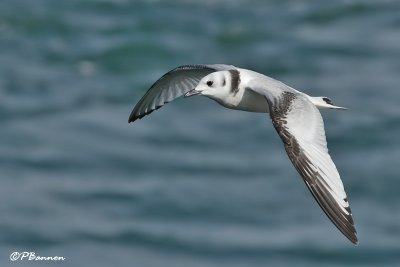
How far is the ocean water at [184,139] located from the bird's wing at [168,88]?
20135 mm

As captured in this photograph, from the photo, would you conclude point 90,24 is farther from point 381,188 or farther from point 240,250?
point 240,250

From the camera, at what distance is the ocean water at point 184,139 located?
4022cm

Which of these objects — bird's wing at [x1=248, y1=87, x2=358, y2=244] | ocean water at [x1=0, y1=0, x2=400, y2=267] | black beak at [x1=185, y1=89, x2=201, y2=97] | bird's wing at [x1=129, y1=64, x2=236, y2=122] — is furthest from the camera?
ocean water at [x1=0, y1=0, x2=400, y2=267]

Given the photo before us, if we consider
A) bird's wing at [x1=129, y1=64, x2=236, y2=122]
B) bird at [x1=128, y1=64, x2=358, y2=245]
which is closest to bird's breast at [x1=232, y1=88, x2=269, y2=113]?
bird at [x1=128, y1=64, x2=358, y2=245]

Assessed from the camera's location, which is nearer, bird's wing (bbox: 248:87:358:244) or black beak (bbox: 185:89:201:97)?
bird's wing (bbox: 248:87:358:244)

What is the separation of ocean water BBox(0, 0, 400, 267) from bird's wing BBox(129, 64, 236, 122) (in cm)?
2013

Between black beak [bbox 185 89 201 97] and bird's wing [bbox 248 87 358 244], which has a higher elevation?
black beak [bbox 185 89 201 97]

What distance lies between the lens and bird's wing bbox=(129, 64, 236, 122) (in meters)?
14.6

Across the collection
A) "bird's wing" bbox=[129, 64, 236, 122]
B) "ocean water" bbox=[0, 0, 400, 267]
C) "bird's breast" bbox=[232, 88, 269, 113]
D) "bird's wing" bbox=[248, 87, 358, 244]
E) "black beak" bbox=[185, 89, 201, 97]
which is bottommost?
"bird's wing" bbox=[248, 87, 358, 244]

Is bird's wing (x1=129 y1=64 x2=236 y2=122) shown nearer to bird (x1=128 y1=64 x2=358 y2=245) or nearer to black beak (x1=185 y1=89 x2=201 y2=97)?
bird (x1=128 y1=64 x2=358 y2=245)

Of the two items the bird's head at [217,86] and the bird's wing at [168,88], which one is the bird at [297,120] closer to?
the bird's head at [217,86]

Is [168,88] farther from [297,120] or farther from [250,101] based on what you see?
[297,120]

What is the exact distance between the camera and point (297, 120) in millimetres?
12320

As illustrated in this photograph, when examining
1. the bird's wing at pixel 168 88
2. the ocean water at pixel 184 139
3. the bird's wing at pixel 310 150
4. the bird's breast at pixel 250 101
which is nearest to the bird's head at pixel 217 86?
the bird's breast at pixel 250 101
